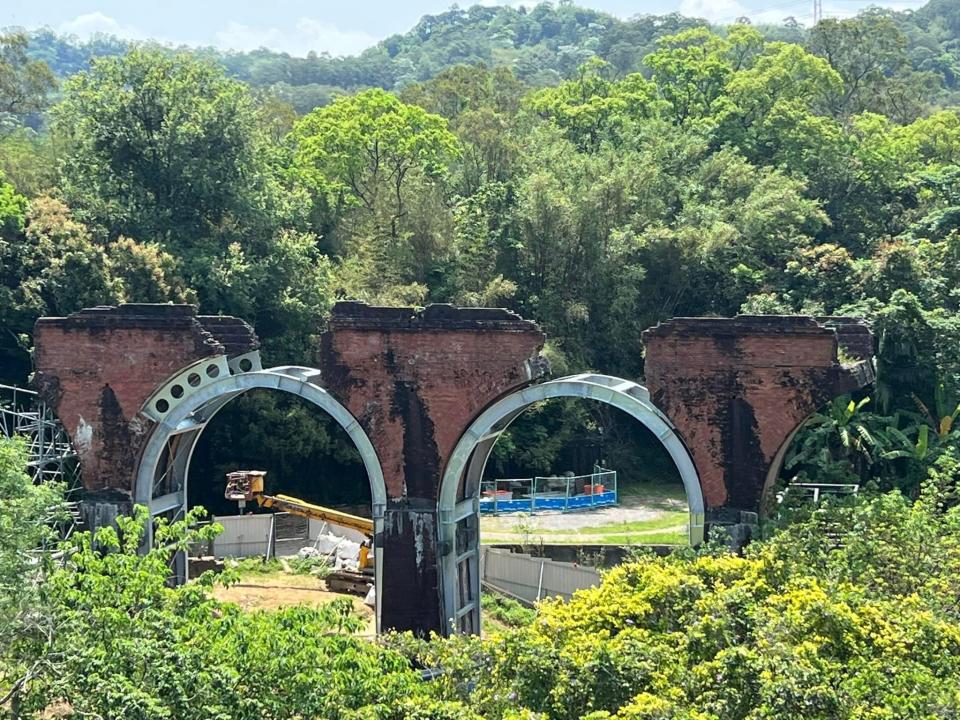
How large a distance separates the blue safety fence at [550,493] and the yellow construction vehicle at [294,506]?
6333 millimetres

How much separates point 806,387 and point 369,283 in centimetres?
1723

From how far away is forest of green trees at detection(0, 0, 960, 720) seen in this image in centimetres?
1267

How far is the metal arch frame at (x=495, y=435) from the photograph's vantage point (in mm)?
19516

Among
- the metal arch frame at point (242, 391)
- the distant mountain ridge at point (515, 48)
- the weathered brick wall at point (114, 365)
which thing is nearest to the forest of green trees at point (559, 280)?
the metal arch frame at point (242, 391)

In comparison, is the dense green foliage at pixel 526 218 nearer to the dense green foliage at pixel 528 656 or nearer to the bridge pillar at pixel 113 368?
the bridge pillar at pixel 113 368

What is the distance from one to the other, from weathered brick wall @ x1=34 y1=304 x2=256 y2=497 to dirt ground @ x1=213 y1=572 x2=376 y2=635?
400cm

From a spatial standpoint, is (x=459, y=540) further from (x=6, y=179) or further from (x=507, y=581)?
(x=6, y=179)

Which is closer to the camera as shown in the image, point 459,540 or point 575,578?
point 459,540

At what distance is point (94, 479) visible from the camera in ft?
69.2

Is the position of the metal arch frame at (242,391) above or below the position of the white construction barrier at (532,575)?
above

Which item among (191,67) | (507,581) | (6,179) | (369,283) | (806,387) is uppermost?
(191,67)

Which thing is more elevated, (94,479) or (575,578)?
(94,479)

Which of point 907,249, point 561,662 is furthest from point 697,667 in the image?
point 907,249

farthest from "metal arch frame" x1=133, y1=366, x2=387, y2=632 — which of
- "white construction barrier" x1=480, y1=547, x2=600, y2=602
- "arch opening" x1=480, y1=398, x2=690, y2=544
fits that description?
"arch opening" x1=480, y1=398, x2=690, y2=544
